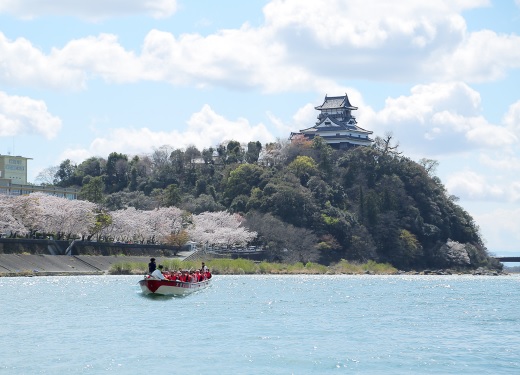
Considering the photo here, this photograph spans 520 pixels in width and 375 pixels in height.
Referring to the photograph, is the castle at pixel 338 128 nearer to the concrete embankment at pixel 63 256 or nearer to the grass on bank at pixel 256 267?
the grass on bank at pixel 256 267

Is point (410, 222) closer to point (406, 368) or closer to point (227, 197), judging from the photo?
point (227, 197)

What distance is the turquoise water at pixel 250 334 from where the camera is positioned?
27891 mm

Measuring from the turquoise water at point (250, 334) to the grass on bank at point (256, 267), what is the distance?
1092 inches

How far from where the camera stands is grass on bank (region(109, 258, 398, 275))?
275 ft

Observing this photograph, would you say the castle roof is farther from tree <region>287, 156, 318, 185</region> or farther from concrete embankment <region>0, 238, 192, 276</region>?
concrete embankment <region>0, 238, 192, 276</region>

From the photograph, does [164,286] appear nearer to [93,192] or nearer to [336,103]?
[93,192]

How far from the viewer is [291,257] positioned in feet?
362

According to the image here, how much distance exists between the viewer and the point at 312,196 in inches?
4791

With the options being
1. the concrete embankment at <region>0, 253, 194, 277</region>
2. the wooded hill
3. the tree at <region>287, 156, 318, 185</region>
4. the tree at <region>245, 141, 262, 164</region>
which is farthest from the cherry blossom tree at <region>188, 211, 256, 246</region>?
the tree at <region>245, 141, 262, 164</region>

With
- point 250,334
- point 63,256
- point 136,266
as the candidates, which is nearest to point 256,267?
point 136,266

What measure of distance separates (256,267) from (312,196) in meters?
24.3

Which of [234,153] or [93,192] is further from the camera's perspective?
[234,153]

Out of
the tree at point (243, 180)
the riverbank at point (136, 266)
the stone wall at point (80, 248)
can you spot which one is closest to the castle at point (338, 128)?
the tree at point (243, 180)

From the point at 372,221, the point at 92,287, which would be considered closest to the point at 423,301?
the point at 92,287
